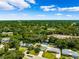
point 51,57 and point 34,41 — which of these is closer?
point 51,57

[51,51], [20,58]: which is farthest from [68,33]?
[20,58]

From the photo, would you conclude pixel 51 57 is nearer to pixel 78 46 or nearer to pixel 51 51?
pixel 51 51

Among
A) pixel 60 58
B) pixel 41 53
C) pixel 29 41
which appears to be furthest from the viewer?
pixel 29 41

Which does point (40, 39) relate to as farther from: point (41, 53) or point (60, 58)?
point (60, 58)

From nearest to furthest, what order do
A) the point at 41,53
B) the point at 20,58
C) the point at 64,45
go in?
the point at 20,58
the point at 41,53
the point at 64,45

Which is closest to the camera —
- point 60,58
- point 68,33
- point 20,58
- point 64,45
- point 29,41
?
point 20,58

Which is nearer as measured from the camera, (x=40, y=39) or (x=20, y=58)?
(x=20, y=58)

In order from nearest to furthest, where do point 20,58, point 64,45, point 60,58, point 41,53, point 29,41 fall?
point 20,58, point 60,58, point 41,53, point 64,45, point 29,41

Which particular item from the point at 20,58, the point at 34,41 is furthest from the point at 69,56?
the point at 34,41

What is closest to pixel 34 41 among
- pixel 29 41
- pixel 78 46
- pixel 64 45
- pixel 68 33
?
pixel 29 41
